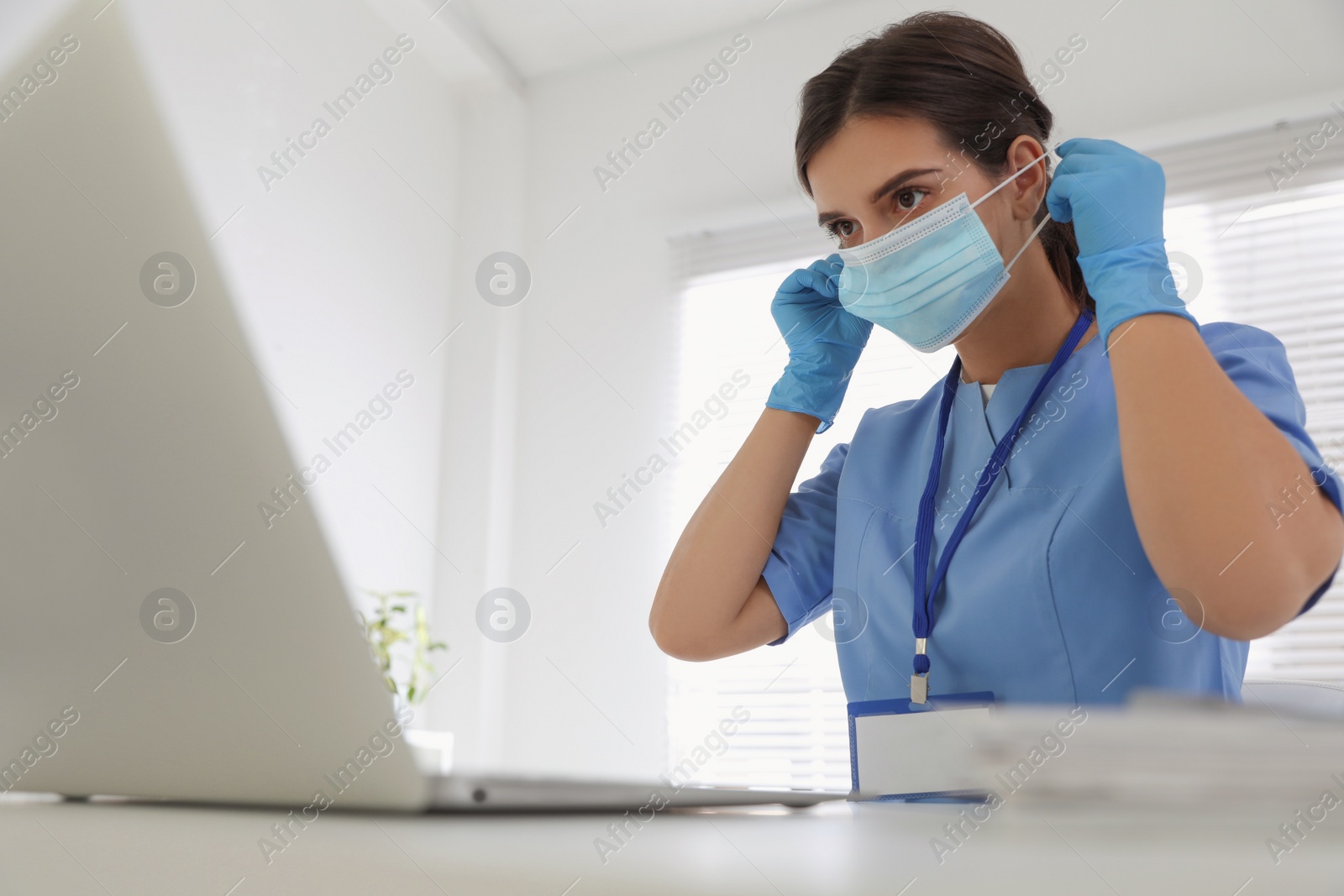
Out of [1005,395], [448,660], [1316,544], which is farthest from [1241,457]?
[448,660]

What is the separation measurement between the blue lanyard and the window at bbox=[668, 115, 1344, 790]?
141cm

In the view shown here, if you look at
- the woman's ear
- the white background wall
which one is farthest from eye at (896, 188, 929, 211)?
the white background wall

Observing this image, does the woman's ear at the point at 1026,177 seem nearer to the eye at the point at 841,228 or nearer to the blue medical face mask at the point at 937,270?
the blue medical face mask at the point at 937,270

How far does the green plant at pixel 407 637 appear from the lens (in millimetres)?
2773

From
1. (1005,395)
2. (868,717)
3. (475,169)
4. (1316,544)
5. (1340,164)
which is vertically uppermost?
(475,169)

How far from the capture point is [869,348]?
115 inches

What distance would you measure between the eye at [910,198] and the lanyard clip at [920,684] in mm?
494

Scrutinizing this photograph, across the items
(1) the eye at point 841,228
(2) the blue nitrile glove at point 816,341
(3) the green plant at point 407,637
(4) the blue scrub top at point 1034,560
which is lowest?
(3) the green plant at point 407,637

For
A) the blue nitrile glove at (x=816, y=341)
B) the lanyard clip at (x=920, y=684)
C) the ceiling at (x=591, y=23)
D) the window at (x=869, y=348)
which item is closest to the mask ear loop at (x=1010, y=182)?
the blue nitrile glove at (x=816, y=341)

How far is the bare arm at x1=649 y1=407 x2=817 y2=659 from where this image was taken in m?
1.13

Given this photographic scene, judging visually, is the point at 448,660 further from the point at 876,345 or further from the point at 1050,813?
the point at 1050,813

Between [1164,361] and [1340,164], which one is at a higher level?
[1340,164]

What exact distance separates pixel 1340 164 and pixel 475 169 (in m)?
2.76

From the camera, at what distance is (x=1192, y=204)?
106 inches
